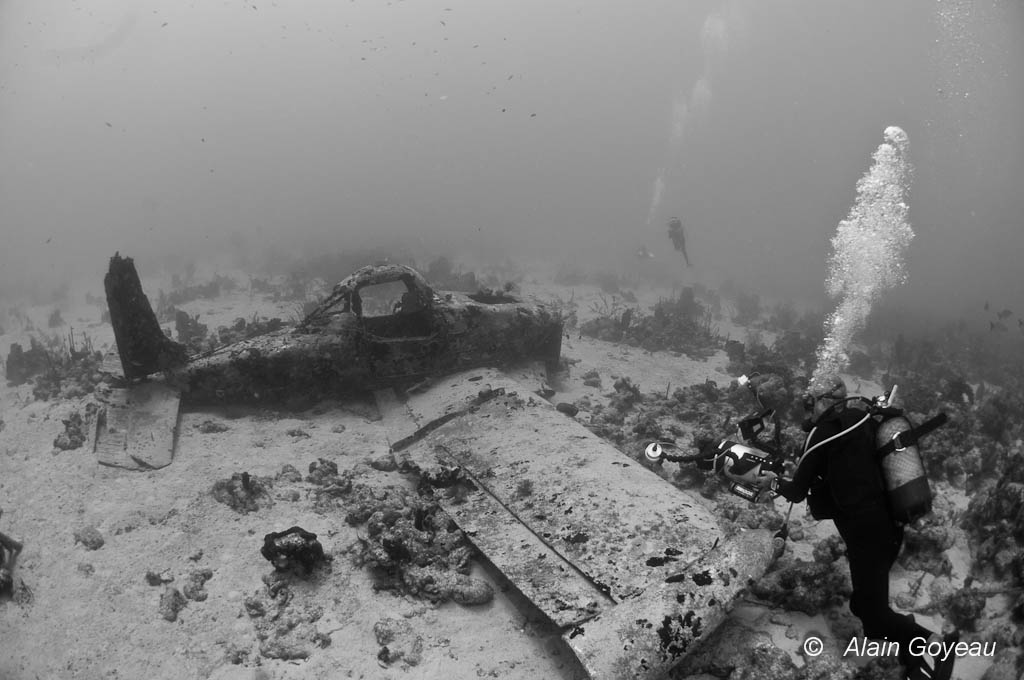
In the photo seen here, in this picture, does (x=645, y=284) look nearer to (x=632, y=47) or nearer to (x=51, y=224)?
(x=51, y=224)

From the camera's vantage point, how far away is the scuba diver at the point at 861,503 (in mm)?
3420

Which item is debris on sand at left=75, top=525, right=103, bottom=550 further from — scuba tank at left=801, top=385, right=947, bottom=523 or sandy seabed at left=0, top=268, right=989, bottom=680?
scuba tank at left=801, top=385, right=947, bottom=523

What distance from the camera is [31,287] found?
25797mm

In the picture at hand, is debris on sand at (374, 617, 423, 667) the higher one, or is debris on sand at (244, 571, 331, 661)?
debris on sand at (374, 617, 423, 667)

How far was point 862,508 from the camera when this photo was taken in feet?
11.2

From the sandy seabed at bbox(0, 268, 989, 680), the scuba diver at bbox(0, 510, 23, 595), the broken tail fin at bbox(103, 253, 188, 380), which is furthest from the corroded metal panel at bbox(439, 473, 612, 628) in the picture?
the broken tail fin at bbox(103, 253, 188, 380)

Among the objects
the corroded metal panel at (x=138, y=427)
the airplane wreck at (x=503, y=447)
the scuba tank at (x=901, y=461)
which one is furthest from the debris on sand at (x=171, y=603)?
the scuba tank at (x=901, y=461)

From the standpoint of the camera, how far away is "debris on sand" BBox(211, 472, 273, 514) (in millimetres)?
5793

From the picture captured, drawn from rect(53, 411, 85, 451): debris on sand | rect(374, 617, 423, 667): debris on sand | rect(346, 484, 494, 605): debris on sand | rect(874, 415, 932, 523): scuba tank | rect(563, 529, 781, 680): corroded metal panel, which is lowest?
rect(53, 411, 85, 451): debris on sand

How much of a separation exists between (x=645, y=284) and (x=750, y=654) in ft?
82.6

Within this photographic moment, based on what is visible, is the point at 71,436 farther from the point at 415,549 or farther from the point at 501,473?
the point at 501,473

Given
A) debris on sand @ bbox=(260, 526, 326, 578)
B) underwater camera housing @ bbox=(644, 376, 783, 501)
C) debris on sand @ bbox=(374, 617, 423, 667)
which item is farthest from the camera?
debris on sand @ bbox=(260, 526, 326, 578)

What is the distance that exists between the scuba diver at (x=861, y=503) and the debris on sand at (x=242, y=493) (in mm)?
5529

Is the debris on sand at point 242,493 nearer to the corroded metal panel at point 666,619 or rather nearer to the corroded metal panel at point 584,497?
the corroded metal panel at point 584,497
